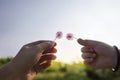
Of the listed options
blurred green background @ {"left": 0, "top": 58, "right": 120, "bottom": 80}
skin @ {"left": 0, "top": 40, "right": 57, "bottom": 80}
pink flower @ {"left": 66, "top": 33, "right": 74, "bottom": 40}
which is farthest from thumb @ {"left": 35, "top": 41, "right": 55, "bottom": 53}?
blurred green background @ {"left": 0, "top": 58, "right": 120, "bottom": 80}

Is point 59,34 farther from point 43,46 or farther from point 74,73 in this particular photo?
point 74,73

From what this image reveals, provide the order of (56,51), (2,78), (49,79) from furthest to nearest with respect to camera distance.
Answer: (49,79) < (56,51) < (2,78)

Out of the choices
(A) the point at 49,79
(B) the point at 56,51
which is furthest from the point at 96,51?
(A) the point at 49,79

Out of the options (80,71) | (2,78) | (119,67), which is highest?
(2,78)

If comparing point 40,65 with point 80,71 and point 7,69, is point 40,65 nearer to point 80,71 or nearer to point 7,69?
point 7,69

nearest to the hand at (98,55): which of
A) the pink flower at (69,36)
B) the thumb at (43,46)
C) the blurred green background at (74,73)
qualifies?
the pink flower at (69,36)

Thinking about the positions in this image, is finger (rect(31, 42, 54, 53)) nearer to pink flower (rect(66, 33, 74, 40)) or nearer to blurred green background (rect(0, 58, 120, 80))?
pink flower (rect(66, 33, 74, 40))
